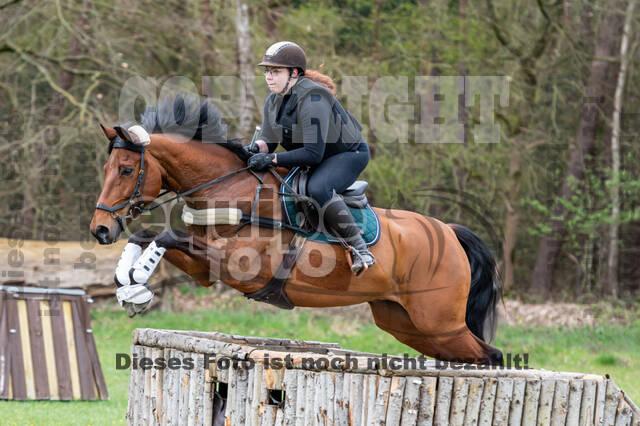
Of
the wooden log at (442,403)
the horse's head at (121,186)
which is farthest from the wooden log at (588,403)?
the horse's head at (121,186)

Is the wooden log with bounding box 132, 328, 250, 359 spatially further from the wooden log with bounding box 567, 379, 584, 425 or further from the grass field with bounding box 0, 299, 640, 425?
the grass field with bounding box 0, 299, 640, 425

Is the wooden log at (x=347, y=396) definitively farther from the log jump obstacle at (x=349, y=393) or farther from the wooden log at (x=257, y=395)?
the wooden log at (x=257, y=395)

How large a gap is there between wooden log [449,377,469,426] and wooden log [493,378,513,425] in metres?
0.21

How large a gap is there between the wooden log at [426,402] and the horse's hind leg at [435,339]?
1175 mm

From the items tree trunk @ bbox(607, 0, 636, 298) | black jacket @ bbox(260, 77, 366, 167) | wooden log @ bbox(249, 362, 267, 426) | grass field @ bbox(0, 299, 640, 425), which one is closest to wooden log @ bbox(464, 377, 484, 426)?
wooden log @ bbox(249, 362, 267, 426)

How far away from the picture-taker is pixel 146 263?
14.8 ft

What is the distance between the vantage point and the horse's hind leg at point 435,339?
5426 mm

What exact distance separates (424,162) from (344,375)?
11.6 metres

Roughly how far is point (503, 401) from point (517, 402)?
0.11 metres

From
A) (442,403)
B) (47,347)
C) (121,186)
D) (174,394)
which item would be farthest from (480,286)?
(47,347)

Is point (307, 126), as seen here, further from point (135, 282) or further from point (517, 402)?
point (517, 402)

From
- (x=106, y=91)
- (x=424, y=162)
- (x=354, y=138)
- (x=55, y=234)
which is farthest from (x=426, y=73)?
(x=354, y=138)

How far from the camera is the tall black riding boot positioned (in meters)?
4.81

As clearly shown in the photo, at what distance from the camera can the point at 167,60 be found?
1535 cm
